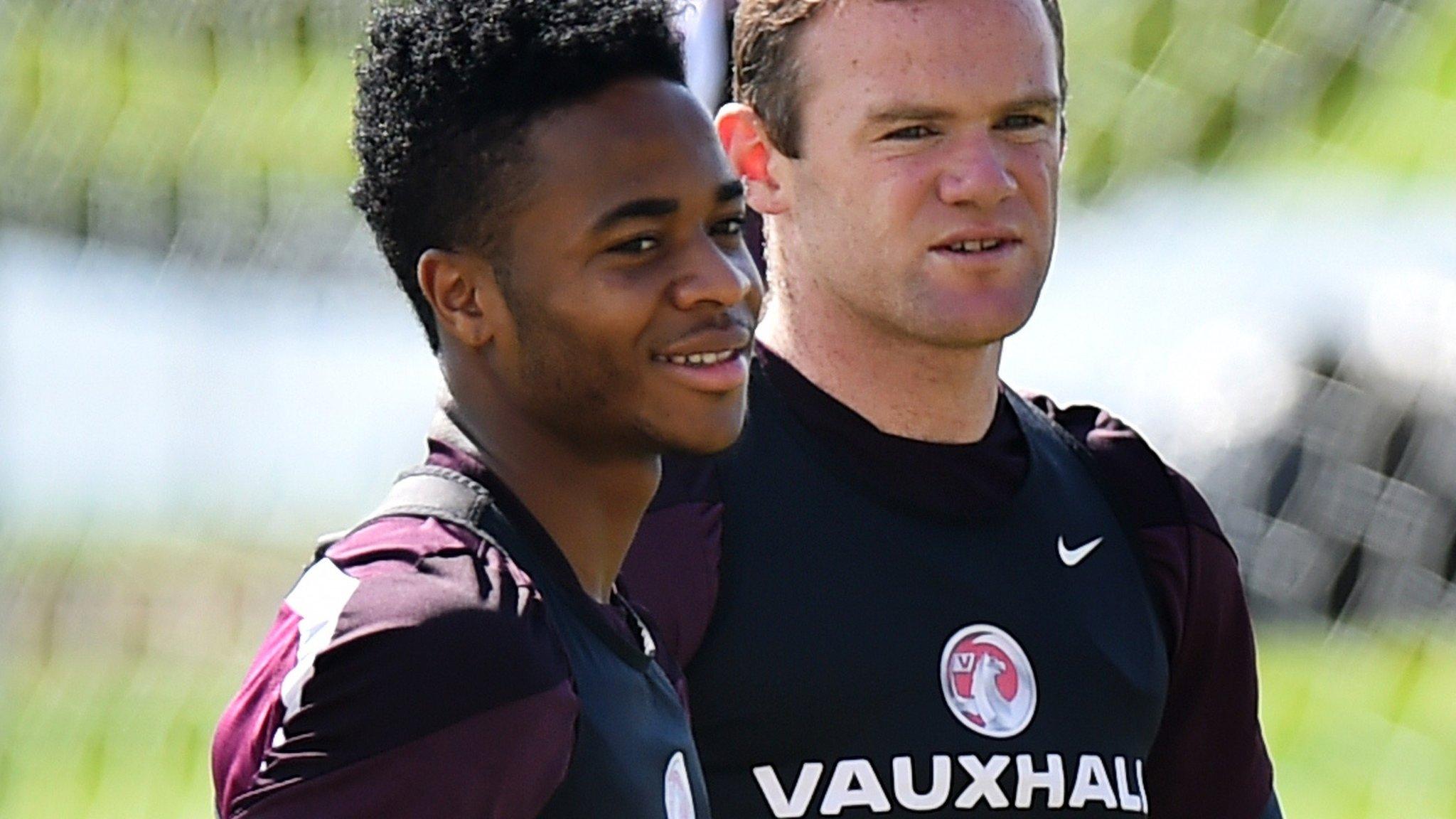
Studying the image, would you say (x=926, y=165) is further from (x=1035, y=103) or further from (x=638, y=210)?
(x=638, y=210)

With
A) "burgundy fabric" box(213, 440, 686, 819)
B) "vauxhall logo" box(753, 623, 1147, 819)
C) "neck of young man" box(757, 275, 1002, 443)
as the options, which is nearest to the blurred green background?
"neck of young man" box(757, 275, 1002, 443)

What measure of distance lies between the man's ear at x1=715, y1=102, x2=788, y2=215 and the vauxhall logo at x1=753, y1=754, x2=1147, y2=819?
1.93 feet

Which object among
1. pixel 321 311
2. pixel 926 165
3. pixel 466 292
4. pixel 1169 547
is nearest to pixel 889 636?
pixel 1169 547

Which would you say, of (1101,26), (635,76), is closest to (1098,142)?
(1101,26)

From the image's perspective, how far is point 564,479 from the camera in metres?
1.80

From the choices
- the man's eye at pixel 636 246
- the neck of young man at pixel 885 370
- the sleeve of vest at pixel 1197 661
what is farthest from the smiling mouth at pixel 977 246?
the man's eye at pixel 636 246

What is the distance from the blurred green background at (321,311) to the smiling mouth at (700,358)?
2.72 m

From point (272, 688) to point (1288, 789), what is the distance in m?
3.45

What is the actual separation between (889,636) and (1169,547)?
352 mm

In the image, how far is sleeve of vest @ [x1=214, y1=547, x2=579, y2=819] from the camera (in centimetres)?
155

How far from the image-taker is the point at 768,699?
2211 millimetres

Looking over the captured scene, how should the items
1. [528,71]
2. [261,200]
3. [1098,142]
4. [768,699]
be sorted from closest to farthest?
[528,71], [768,699], [1098,142], [261,200]

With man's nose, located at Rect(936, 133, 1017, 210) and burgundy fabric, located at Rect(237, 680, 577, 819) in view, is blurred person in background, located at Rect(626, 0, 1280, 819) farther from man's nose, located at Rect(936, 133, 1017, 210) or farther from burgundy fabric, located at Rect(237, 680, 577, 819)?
burgundy fabric, located at Rect(237, 680, 577, 819)

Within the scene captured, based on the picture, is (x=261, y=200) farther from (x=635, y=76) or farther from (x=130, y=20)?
(x=635, y=76)
